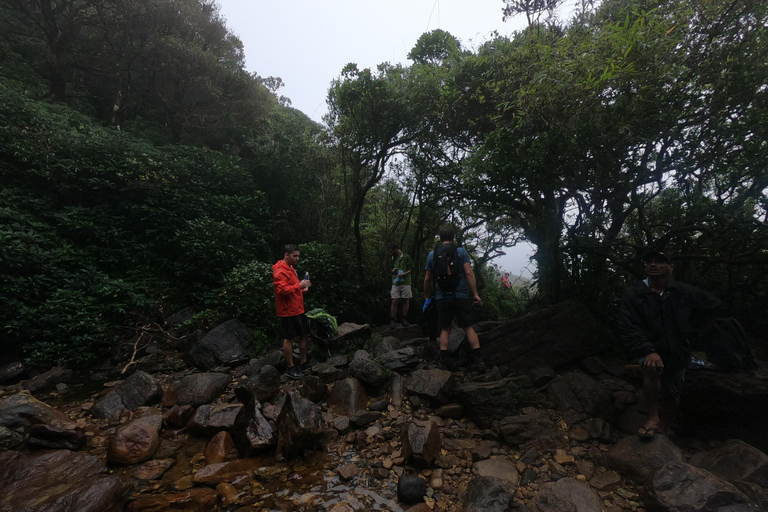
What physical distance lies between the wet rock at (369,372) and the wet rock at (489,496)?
2.10 metres

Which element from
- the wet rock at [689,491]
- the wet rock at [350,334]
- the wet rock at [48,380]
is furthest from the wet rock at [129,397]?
the wet rock at [689,491]

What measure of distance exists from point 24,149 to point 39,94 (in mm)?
5323

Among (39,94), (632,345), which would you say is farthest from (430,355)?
(39,94)

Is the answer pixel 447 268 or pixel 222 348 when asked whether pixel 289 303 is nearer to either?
pixel 222 348

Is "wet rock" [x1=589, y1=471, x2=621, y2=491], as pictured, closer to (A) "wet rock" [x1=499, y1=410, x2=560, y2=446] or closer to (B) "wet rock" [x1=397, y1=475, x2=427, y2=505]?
(A) "wet rock" [x1=499, y1=410, x2=560, y2=446]

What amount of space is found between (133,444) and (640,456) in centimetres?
528

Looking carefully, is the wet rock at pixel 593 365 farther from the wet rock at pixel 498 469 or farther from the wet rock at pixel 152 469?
the wet rock at pixel 152 469

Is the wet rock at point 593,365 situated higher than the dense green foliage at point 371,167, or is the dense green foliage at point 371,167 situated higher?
the dense green foliage at point 371,167

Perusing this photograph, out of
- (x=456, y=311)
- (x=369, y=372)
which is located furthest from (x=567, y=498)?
(x=369, y=372)

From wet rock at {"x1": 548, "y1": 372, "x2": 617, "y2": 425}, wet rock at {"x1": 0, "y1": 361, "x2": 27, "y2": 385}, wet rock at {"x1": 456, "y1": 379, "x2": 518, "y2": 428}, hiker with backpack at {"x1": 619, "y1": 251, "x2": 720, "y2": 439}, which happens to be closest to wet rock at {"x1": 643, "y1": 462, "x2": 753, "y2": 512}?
hiker with backpack at {"x1": 619, "y1": 251, "x2": 720, "y2": 439}

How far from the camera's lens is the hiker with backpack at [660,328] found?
11.1 ft

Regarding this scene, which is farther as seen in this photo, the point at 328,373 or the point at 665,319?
the point at 328,373

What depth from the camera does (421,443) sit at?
11.0 feet

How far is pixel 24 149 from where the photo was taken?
7.36 metres
